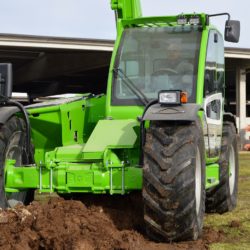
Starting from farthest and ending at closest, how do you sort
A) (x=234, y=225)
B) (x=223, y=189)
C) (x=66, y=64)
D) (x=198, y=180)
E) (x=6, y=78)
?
1. (x=66, y=64)
2. (x=223, y=189)
3. (x=234, y=225)
4. (x=6, y=78)
5. (x=198, y=180)

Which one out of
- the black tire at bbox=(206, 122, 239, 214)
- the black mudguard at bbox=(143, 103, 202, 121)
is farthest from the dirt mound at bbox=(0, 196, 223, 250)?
the black tire at bbox=(206, 122, 239, 214)

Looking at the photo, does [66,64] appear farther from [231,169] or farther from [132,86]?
[132,86]

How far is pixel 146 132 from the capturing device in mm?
5785

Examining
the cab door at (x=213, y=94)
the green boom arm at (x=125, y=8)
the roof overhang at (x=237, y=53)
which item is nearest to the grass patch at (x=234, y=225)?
the cab door at (x=213, y=94)

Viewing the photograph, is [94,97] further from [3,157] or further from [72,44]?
[72,44]

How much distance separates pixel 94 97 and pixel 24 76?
26.0m

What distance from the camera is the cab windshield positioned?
6879 mm

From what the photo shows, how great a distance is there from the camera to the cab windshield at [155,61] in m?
6.88

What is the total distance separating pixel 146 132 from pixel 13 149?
1672mm

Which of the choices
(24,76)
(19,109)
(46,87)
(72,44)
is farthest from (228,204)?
(46,87)

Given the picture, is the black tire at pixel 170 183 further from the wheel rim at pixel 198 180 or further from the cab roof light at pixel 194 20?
the cab roof light at pixel 194 20

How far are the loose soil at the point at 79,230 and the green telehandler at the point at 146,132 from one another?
0.19m

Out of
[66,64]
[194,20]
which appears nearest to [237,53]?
[66,64]

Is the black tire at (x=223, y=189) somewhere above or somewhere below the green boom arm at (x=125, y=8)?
below
